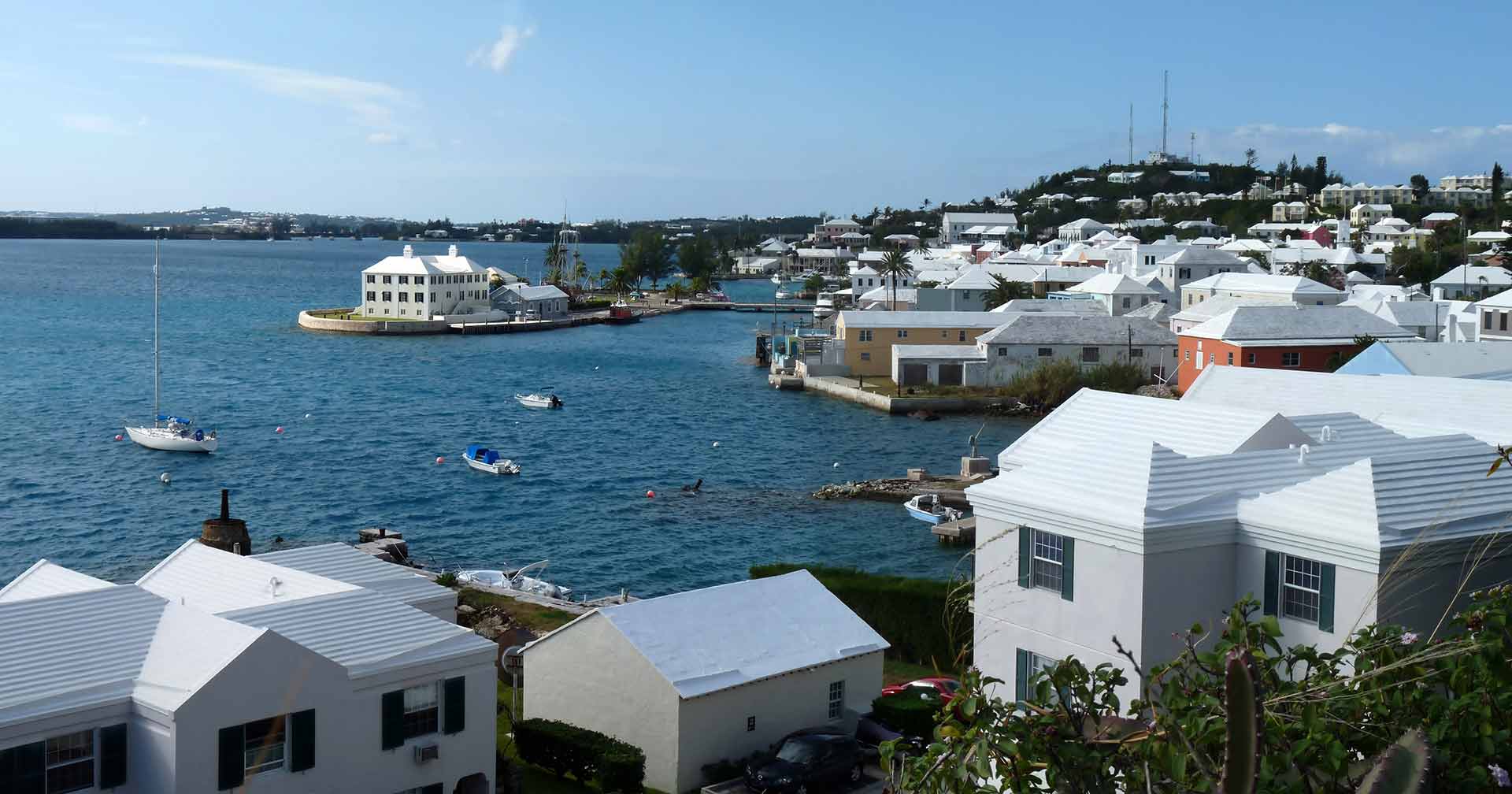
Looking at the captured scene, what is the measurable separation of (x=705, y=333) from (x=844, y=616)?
297 feet

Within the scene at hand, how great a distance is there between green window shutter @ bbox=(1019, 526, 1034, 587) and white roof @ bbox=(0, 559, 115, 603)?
10255 millimetres

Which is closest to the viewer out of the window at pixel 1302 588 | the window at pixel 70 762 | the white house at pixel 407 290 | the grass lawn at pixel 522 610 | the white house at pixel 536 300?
the window at pixel 70 762

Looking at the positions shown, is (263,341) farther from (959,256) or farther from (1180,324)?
(959,256)

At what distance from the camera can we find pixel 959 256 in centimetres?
15550

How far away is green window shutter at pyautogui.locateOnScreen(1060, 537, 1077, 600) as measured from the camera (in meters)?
14.2

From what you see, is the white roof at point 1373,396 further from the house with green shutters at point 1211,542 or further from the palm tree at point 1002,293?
the palm tree at point 1002,293

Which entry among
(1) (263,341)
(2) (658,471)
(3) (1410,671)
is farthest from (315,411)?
(3) (1410,671)

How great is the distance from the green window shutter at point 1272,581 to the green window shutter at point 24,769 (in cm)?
1125

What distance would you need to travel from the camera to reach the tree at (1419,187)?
19186 centimetres

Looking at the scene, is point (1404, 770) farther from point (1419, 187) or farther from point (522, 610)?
point (1419, 187)

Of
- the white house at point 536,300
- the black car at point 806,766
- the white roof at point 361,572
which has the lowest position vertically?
the black car at point 806,766

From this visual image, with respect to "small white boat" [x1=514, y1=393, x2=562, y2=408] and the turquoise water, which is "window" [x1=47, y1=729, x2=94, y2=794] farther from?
"small white boat" [x1=514, y1=393, x2=562, y2=408]

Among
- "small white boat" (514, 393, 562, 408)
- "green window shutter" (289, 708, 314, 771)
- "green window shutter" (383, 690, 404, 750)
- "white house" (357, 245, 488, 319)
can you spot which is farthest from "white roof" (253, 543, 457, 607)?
"white house" (357, 245, 488, 319)

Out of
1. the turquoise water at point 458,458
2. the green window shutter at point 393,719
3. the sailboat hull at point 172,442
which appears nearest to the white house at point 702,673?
the green window shutter at point 393,719
